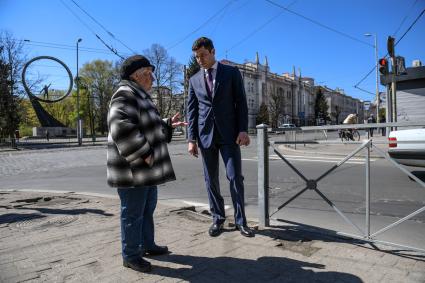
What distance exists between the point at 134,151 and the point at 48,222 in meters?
2.63

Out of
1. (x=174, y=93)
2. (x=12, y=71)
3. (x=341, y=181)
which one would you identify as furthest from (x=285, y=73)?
(x=341, y=181)

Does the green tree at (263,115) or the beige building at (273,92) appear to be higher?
the beige building at (273,92)

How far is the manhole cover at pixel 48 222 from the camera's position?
466cm

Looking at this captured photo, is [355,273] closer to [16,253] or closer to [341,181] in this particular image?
[16,253]

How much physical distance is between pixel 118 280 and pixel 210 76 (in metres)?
2.19

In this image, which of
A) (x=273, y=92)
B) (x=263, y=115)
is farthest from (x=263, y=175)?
(x=273, y=92)

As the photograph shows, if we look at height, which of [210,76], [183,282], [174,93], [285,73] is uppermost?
[285,73]

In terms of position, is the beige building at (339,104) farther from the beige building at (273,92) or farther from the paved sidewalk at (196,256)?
the paved sidewalk at (196,256)

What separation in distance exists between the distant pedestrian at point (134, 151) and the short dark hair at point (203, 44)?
816 mm

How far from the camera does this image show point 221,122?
12.8 ft

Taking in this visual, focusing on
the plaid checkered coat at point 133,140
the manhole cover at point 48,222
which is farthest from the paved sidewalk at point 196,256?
the plaid checkered coat at point 133,140

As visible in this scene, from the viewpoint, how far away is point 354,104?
16562cm

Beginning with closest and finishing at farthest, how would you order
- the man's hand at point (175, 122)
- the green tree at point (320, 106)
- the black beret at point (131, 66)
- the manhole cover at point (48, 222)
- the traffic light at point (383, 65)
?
the black beret at point (131, 66) < the man's hand at point (175, 122) < the manhole cover at point (48, 222) < the traffic light at point (383, 65) < the green tree at point (320, 106)

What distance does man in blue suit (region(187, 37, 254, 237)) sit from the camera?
3928 millimetres
